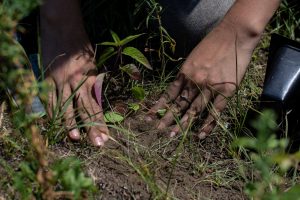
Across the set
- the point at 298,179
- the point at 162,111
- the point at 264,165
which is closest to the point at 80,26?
the point at 162,111

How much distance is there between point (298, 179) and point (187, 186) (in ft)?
1.07

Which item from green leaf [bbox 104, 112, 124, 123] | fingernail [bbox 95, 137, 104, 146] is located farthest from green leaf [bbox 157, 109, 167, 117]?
fingernail [bbox 95, 137, 104, 146]

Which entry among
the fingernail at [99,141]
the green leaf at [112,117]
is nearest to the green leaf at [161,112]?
→ the green leaf at [112,117]

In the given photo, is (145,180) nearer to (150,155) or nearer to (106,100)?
(150,155)

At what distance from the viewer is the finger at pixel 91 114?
5.28 ft

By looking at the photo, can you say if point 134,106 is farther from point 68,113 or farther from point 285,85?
point 285,85

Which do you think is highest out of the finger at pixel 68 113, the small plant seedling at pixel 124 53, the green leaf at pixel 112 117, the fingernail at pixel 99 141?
the small plant seedling at pixel 124 53

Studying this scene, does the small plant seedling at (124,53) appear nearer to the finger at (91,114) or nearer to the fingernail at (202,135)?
the finger at (91,114)

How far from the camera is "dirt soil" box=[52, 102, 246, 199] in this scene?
4.76 feet

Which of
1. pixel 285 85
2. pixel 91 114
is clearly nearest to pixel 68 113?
pixel 91 114

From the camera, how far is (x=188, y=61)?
71.1 inches

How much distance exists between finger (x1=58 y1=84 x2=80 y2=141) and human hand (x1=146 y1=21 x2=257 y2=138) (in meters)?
0.24

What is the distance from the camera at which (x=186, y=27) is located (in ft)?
6.64

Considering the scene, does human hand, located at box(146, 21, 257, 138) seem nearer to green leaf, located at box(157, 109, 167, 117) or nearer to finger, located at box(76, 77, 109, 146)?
green leaf, located at box(157, 109, 167, 117)
